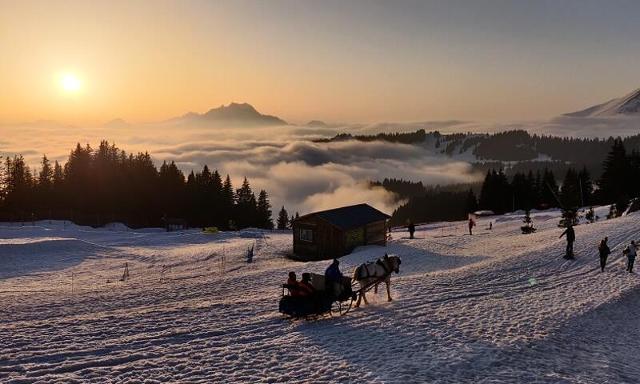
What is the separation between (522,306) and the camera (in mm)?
18609

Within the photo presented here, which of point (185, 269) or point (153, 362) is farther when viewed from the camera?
point (185, 269)

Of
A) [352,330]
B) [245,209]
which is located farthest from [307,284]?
[245,209]

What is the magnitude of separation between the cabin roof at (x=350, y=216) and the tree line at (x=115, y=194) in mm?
41588

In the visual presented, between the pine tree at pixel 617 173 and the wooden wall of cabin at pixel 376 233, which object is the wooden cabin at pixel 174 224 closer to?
the wooden wall of cabin at pixel 376 233

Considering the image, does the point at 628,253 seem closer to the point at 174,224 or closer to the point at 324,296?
the point at 324,296

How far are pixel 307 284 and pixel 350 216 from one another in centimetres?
2903

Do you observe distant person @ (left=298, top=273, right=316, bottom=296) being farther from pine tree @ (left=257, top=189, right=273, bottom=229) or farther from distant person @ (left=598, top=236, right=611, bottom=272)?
pine tree @ (left=257, top=189, right=273, bottom=229)

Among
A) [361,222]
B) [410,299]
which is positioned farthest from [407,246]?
[410,299]

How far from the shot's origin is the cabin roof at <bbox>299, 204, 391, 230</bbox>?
1687 inches

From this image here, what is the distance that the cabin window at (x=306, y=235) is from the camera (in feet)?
144

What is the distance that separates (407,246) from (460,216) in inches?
3644

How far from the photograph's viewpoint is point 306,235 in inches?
1740

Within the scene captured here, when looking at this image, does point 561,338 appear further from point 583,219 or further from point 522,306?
point 583,219

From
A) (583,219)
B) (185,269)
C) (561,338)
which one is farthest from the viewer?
(583,219)
